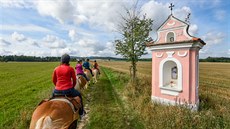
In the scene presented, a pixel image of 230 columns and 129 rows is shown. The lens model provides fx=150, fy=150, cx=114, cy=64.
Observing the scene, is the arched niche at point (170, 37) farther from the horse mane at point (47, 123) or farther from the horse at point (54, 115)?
the horse mane at point (47, 123)

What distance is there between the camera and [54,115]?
3396 mm

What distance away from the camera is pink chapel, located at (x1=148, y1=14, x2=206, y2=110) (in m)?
5.80

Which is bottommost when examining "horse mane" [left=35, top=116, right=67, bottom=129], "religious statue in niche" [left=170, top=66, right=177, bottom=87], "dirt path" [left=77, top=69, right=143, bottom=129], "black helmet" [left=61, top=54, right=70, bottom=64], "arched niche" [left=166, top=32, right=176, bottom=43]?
"dirt path" [left=77, top=69, right=143, bottom=129]

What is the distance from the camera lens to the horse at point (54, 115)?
10.6ft

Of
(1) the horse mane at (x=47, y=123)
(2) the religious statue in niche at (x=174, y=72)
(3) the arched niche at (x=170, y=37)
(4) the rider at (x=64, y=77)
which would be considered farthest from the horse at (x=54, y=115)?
(2) the religious statue in niche at (x=174, y=72)

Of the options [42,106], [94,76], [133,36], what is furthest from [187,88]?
[94,76]

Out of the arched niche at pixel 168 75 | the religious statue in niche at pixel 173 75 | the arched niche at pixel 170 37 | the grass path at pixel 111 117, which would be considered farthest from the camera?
the religious statue in niche at pixel 173 75

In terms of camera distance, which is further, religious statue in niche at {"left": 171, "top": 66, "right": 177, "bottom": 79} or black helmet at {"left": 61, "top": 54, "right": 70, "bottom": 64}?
religious statue in niche at {"left": 171, "top": 66, "right": 177, "bottom": 79}

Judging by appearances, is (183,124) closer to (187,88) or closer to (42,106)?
(187,88)

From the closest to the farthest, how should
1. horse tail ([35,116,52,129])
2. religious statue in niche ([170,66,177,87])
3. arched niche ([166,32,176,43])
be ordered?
1. horse tail ([35,116,52,129])
2. arched niche ([166,32,176,43])
3. religious statue in niche ([170,66,177,87])

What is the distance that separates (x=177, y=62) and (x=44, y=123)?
5.18m

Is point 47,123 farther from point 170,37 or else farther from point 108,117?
point 170,37

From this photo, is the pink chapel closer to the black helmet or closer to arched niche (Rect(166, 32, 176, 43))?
arched niche (Rect(166, 32, 176, 43))

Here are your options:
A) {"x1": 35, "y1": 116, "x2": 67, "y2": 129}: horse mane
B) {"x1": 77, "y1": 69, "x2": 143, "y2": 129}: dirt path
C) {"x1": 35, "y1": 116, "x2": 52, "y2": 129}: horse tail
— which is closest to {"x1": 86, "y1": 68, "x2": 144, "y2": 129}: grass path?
{"x1": 77, "y1": 69, "x2": 143, "y2": 129}: dirt path
